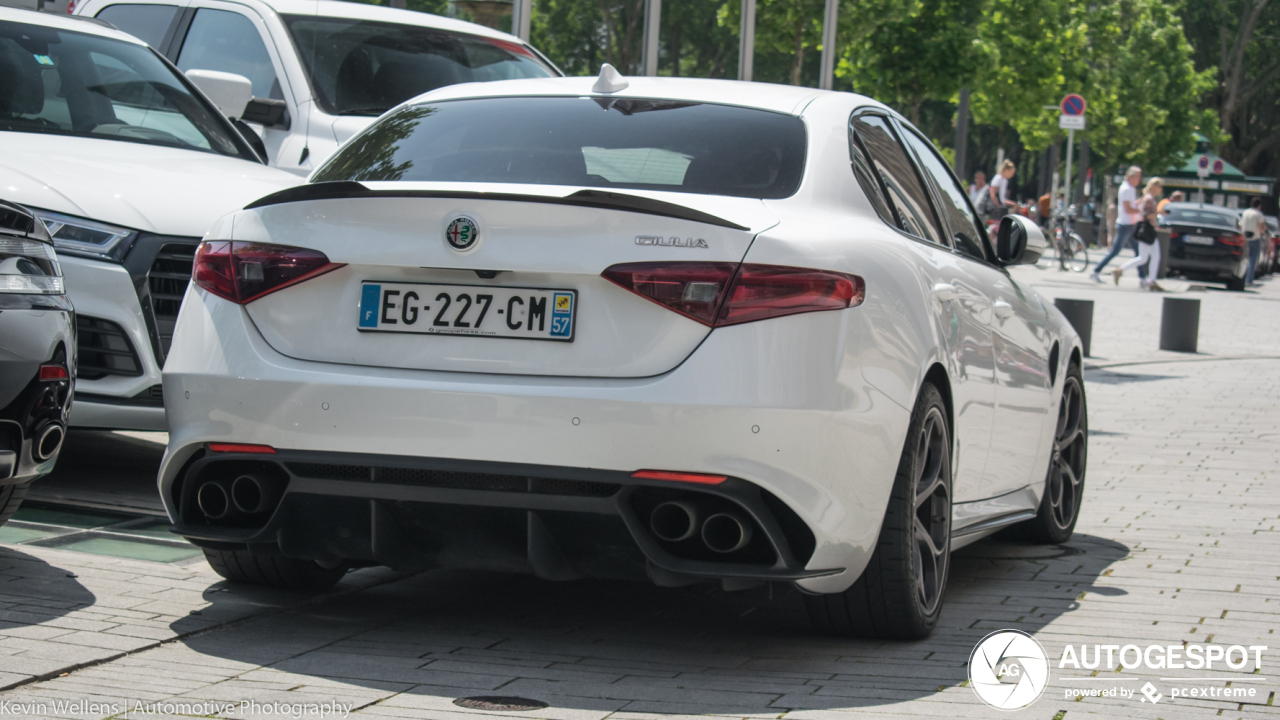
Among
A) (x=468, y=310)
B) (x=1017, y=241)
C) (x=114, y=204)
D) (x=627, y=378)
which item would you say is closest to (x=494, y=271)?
(x=468, y=310)

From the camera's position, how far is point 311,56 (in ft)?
30.9

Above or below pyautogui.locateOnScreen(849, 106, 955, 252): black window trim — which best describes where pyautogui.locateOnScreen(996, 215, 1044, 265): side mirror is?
below

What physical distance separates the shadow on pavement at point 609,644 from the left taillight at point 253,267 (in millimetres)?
946

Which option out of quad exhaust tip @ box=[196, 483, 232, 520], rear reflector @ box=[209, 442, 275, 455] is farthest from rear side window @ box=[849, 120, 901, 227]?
quad exhaust tip @ box=[196, 483, 232, 520]

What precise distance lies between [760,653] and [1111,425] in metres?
6.92

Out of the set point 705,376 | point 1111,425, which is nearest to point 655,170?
point 705,376

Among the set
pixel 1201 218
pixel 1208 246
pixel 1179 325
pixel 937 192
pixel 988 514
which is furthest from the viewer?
pixel 1201 218

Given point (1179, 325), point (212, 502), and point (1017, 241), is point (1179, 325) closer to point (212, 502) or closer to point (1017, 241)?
point (1017, 241)

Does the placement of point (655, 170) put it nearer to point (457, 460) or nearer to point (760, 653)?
point (457, 460)

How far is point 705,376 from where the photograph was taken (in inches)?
152

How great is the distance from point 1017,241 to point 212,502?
3.06 metres

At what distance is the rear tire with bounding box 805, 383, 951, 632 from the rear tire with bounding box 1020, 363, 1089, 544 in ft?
5.69

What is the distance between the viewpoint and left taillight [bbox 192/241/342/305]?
4.17 m

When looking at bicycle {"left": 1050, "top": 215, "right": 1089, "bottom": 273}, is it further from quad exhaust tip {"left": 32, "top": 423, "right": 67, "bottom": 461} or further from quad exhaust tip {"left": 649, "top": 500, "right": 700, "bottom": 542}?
quad exhaust tip {"left": 649, "top": 500, "right": 700, "bottom": 542}
